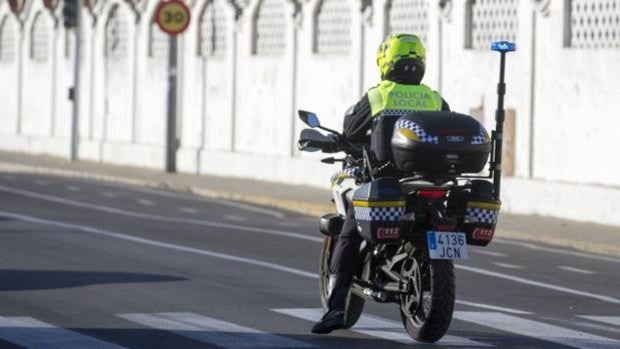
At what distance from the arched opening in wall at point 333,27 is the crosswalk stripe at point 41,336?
19.6 metres

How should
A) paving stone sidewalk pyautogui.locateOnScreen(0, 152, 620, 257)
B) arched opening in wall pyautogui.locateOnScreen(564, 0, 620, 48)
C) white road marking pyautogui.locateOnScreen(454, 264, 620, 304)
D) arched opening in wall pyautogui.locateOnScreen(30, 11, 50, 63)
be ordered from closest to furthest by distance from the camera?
1. white road marking pyautogui.locateOnScreen(454, 264, 620, 304)
2. paving stone sidewalk pyautogui.locateOnScreen(0, 152, 620, 257)
3. arched opening in wall pyautogui.locateOnScreen(564, 0, 620, 48)
4. arched opening in wall pyautogui.locateOnScreen(30, 11, 50, 63)

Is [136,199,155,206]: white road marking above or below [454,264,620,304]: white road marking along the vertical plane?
above

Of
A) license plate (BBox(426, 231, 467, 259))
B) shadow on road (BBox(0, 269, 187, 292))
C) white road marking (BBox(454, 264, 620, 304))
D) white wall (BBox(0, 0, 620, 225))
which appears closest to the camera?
license plate (BBox(426, 231, 467, 259))

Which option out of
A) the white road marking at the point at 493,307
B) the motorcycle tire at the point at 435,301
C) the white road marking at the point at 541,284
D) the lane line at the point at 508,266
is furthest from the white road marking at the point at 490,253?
the motorcycle tire at the point at 435,301

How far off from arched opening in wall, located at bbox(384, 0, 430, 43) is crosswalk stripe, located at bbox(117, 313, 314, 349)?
1665cm

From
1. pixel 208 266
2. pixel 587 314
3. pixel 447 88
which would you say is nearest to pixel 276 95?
pixel 447 88

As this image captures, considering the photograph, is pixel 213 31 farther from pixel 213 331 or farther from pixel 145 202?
pixel 213 331

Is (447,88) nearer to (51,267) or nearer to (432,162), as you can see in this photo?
(51,267)

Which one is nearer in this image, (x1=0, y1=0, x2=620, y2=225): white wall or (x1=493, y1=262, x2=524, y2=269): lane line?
(x1=493, y1=262, x2=524, y2=269): lane line

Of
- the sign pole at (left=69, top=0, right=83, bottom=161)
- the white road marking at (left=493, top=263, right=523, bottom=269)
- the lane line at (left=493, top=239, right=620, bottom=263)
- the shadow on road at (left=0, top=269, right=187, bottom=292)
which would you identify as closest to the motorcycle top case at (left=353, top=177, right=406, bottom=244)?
the shadow on road at (left=0, top=269, right=187, bottom=292)

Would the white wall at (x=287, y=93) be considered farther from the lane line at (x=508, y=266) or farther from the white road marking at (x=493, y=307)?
the white road marking at (x=493, y=307)

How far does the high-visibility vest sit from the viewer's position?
1175cm

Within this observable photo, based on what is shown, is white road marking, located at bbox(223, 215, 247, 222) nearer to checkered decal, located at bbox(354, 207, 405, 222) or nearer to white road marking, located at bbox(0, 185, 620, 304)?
white road marking, located at bbox(0, 185, 620, 304)

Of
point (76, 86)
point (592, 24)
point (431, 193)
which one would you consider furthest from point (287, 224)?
point (76, 86)
